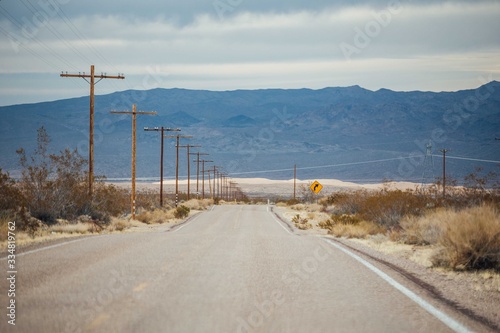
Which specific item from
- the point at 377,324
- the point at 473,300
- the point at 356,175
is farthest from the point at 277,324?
the point at 356,175

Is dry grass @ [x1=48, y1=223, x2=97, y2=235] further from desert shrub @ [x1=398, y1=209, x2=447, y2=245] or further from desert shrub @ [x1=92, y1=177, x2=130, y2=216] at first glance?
desert shrub @ [x1=398, y1=209, x2=447, y2=245]

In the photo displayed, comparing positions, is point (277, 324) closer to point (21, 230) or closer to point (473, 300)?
point (473, 300)

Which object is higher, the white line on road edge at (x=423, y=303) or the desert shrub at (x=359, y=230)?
the white line on road edge at (x=423, y=303)

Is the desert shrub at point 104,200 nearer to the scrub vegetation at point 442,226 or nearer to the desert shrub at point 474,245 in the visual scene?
the scrub vegetation at point 442,226

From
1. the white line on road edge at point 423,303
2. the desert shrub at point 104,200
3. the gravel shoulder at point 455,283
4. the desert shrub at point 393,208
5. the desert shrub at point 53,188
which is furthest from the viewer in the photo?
the desert shrub at point 104,200

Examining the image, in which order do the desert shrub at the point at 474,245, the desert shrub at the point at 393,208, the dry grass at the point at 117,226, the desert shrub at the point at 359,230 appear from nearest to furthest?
the desert shrub at the point at 474,245 < the desert shrub at the point at 359,230 < the desert shrub at the point at 393,208 < the dry grass at the point at 117,226

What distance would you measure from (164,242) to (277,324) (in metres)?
11.4

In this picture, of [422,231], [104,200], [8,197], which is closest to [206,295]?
[422,231]

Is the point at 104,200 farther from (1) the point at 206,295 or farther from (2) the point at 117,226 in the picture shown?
(1) the point at 206,295

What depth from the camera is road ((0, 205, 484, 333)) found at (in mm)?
7980

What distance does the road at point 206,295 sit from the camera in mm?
7980

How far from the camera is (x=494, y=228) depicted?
539 inches

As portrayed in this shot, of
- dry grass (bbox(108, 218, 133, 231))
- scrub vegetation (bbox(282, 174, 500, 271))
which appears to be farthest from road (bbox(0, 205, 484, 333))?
dry grass (bbox(108, 218, 133, 231))

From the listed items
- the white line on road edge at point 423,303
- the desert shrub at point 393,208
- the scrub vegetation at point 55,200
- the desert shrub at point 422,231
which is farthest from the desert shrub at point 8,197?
the white line on road edge at point 423,303
